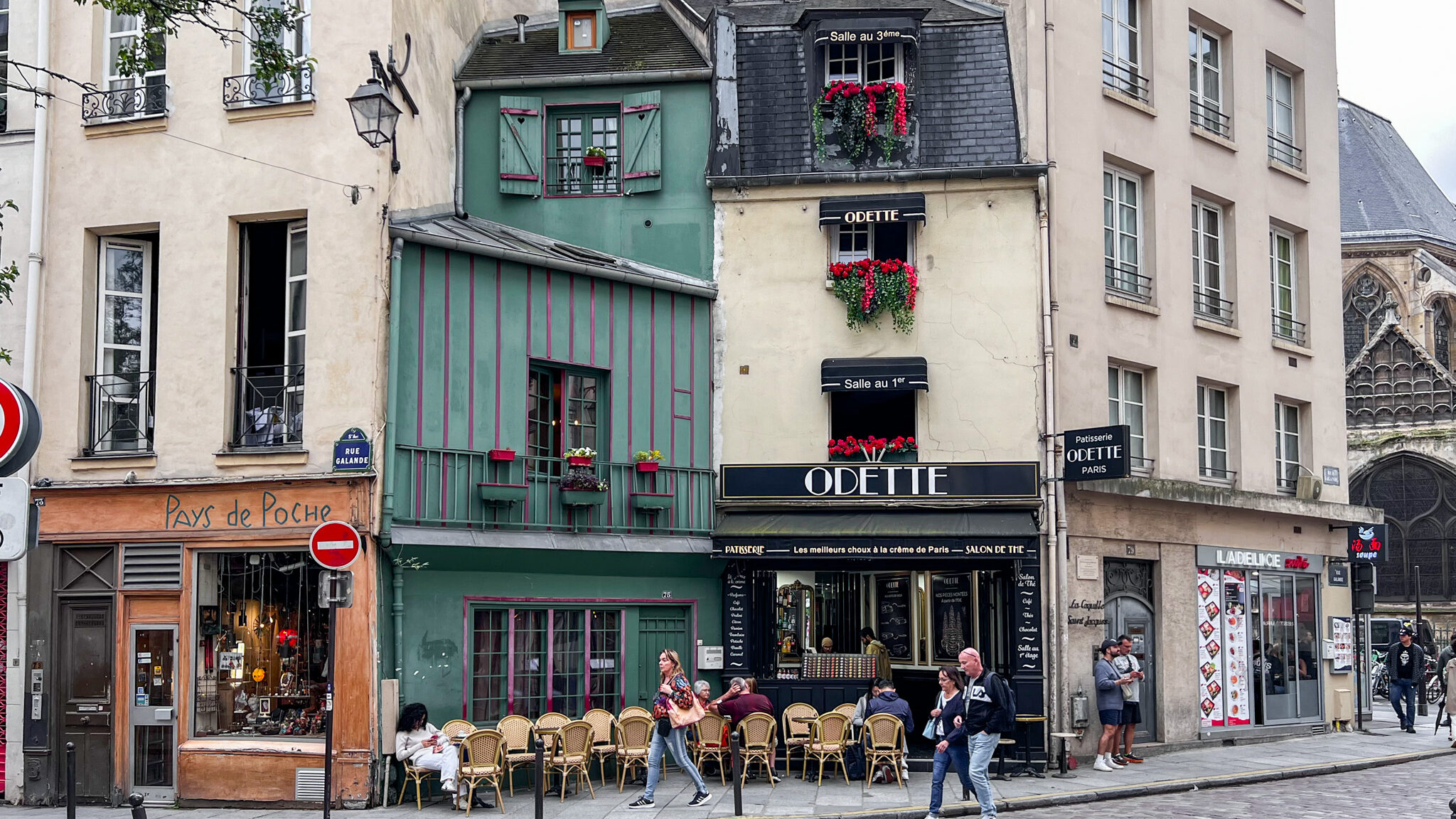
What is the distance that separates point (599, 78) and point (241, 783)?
9.61m

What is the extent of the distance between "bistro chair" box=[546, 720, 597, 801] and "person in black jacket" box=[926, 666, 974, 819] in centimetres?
382

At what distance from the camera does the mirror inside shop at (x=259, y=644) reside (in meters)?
15.1

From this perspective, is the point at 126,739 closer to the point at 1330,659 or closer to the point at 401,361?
the point at 401,361

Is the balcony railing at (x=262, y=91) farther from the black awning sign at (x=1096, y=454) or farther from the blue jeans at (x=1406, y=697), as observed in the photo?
the blue jeans at (x=1406, y=697)

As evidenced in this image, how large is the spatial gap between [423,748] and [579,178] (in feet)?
25.9

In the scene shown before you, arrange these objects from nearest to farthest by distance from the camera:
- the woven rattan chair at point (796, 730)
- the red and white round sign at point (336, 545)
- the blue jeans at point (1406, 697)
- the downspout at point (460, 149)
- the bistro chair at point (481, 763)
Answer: the red and white round sign at point (336, 545)
the bistro chair at point (481, 763)
the woven rattan chair at point (796, 730)
the downspout at point (460, 149)
the blue jeans at point (1406, 697)

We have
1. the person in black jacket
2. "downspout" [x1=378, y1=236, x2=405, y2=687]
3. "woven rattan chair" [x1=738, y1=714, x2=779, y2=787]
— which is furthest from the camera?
"woven rattan chair" [x1=738, y1=714, x2=779, y2=787]

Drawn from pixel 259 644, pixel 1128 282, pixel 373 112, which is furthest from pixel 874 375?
pixel 259 644

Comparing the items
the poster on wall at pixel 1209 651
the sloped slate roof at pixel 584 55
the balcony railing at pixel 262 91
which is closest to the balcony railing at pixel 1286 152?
the poster on wall at pixel 1209 651

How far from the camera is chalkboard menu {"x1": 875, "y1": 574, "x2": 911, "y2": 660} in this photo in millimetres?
20031

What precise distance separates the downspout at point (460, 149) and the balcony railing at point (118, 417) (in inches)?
170

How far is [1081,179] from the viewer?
19.1 metres

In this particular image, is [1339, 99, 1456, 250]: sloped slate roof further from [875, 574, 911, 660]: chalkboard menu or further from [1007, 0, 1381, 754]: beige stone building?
[875, 574, 911, 660]: chalkboard menu

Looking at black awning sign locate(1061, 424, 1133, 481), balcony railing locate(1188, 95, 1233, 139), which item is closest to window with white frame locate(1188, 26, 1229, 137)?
balcony railing locate(1188, 95, 1233, 139)
